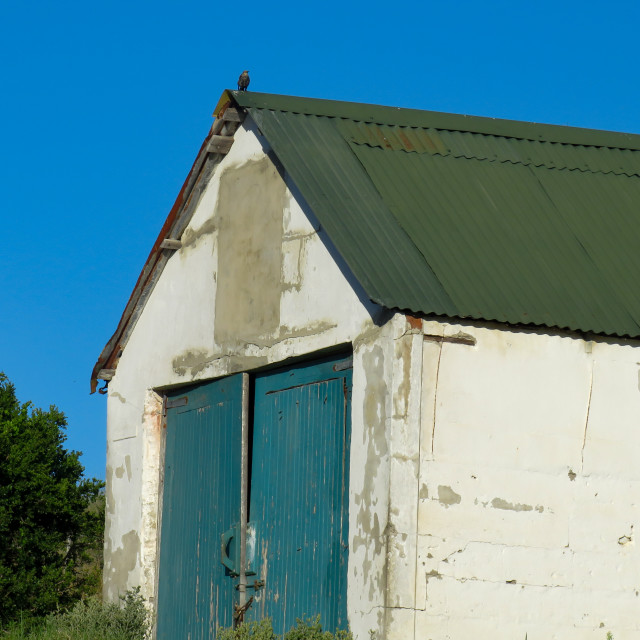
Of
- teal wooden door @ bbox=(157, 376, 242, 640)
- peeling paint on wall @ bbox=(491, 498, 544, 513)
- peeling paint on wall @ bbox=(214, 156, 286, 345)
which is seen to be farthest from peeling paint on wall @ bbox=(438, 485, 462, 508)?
teal wooden door @ bbox=(157, 376, 242, 640)

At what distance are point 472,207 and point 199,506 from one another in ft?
11.7

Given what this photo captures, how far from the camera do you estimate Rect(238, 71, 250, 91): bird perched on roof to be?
10.4 meters

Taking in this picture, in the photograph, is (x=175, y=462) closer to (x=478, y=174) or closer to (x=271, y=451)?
(x=271, y=451)

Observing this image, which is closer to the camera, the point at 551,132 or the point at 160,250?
the point at 551,132

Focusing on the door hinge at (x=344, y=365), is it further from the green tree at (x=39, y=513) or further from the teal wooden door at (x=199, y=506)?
the green tree at (x=39, y=513)

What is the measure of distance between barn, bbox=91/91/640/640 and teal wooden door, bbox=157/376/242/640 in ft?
0.10

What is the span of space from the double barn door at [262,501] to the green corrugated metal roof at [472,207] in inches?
39.2

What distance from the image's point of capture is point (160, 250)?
1180 centimetres

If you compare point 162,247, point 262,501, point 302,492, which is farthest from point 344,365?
point 162,247

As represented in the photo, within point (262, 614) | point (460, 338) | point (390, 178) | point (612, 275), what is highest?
point (390, 178)

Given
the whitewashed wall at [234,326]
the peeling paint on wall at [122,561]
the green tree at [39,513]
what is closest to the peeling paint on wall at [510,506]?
the whitewashed wall at [234,326]

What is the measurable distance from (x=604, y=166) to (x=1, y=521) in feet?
22.1

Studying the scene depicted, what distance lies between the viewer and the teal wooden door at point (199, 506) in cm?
1038

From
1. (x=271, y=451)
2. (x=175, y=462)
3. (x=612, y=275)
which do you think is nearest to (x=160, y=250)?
(x=175, y=462)
